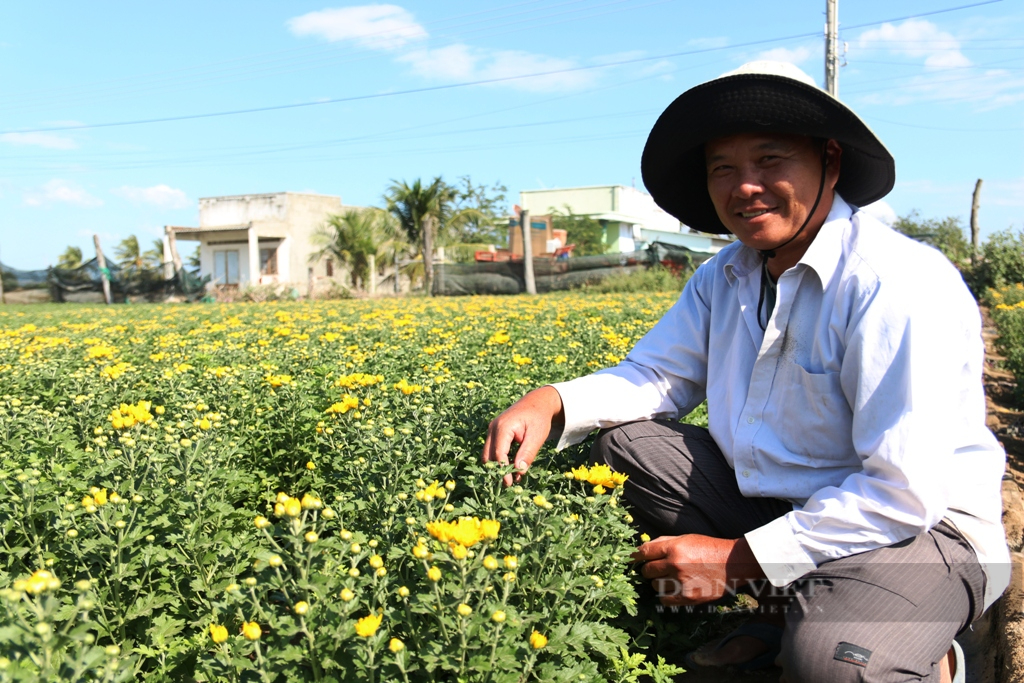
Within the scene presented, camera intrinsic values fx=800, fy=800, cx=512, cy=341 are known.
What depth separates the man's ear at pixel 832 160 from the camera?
2273 millimetres

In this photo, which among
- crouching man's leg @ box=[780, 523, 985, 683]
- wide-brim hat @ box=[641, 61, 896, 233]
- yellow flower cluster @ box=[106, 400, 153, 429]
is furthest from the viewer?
yellow flower cluster @ box=[106, 400, 153, 429]

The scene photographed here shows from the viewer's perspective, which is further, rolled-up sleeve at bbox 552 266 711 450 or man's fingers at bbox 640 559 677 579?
rolled-up sleeve at bbox 552 266 711 450

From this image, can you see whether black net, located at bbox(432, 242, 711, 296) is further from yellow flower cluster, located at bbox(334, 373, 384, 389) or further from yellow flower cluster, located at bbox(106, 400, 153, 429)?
yellow flower cluster, located at bbox(106, 400, 153, 429)

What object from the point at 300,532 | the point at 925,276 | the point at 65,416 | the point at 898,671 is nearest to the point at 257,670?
the point at 300,532

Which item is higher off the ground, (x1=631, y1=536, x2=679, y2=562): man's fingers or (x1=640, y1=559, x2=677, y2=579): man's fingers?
(x1=631, y1=536, x2=679, y2=562): man's fingers

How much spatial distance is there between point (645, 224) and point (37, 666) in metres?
62.6

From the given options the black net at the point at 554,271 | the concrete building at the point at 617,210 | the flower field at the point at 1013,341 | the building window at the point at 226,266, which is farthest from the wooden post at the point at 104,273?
the concrete building at the point at 617,210

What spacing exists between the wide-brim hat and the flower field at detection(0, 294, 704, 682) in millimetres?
1056

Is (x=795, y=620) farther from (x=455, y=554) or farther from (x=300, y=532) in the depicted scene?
(x=300, y=532)

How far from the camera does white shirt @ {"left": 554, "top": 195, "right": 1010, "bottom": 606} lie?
6.23ft

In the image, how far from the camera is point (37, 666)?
1.54 meters

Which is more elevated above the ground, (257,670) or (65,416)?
(65,416)

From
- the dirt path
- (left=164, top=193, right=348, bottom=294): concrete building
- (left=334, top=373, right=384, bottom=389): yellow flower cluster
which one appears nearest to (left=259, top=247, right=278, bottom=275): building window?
(left=164, top=193, right=348, bottom=294): concrete building

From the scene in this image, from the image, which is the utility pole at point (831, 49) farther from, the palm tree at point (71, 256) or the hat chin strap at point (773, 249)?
the palm tree at point (71, 256)
